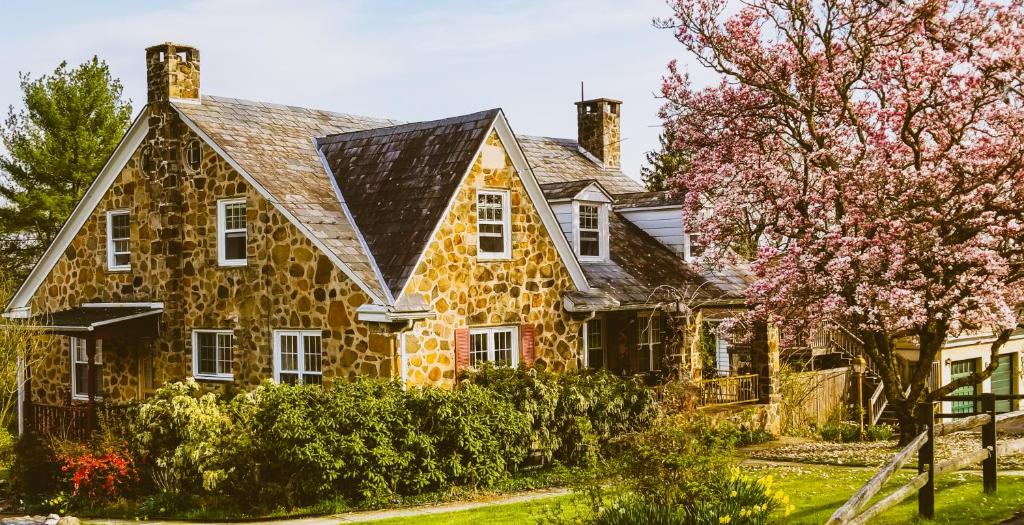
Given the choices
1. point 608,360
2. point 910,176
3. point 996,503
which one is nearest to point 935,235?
point 910,176

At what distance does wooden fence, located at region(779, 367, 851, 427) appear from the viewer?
27594 millimetres

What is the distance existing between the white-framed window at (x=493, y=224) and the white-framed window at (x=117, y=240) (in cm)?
887

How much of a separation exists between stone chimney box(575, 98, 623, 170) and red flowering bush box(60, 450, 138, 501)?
60.6 ft

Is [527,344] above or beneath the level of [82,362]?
above

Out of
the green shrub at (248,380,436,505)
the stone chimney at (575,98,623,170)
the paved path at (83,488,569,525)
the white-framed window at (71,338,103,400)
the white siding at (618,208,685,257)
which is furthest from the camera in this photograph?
the stone chimney at (575,98,623,170)

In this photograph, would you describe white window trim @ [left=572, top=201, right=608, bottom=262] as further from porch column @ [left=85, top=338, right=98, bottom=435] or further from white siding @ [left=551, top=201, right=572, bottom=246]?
porch column @ [left=85, top=338, right=98, bottom=435]

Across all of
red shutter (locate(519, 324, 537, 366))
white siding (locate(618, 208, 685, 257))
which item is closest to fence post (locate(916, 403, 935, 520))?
red shutter (locate(519, 324, 537, 366))

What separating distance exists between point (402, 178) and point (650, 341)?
333 inches

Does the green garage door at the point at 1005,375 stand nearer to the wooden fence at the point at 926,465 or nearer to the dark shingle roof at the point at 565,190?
the dark shingle roof at the point at 565,190

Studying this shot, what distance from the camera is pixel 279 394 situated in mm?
17484

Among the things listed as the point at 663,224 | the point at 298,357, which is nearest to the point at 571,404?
the point at 298,357

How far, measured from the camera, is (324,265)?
848 inches

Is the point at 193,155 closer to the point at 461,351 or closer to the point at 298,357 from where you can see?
the point at 298,357

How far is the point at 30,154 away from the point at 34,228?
3599mm
